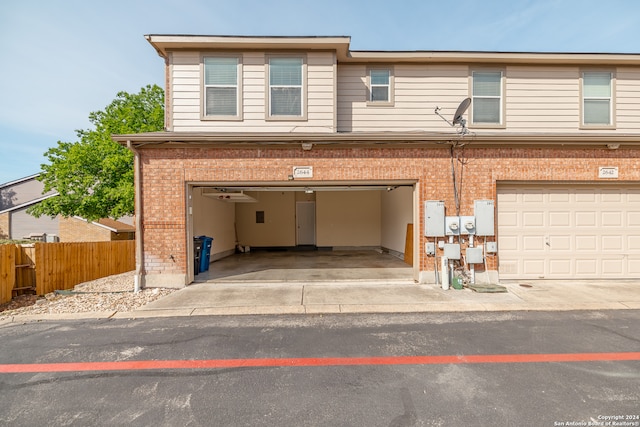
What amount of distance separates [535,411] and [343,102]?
26.5 feet

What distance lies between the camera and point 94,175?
56.2ft

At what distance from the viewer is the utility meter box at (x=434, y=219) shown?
7465mm

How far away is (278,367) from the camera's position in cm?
370

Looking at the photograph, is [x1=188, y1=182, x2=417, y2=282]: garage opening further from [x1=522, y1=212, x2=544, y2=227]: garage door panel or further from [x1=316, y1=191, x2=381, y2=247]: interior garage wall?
[x1=522, y1=212, x2=544, y2=227]: garage door panel

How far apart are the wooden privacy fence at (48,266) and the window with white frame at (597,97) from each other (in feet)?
51.2

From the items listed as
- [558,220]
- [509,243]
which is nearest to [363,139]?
[509,243]

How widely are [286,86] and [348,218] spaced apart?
854cm

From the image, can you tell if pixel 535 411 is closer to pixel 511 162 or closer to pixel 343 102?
pixel 511 162

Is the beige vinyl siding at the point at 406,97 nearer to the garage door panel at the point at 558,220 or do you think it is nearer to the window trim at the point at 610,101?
the window trim at the point at 610,101

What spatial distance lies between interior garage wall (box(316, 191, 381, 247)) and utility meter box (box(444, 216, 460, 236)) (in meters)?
7.79

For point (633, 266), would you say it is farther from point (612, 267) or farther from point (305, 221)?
point (305, 221)

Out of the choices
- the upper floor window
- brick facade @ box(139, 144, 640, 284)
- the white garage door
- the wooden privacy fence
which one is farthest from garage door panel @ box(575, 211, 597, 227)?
the wooden privacy fence

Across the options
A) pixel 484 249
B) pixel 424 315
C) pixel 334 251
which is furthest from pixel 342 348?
pixel 334 251

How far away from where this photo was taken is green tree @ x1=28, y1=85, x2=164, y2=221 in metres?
16.3
